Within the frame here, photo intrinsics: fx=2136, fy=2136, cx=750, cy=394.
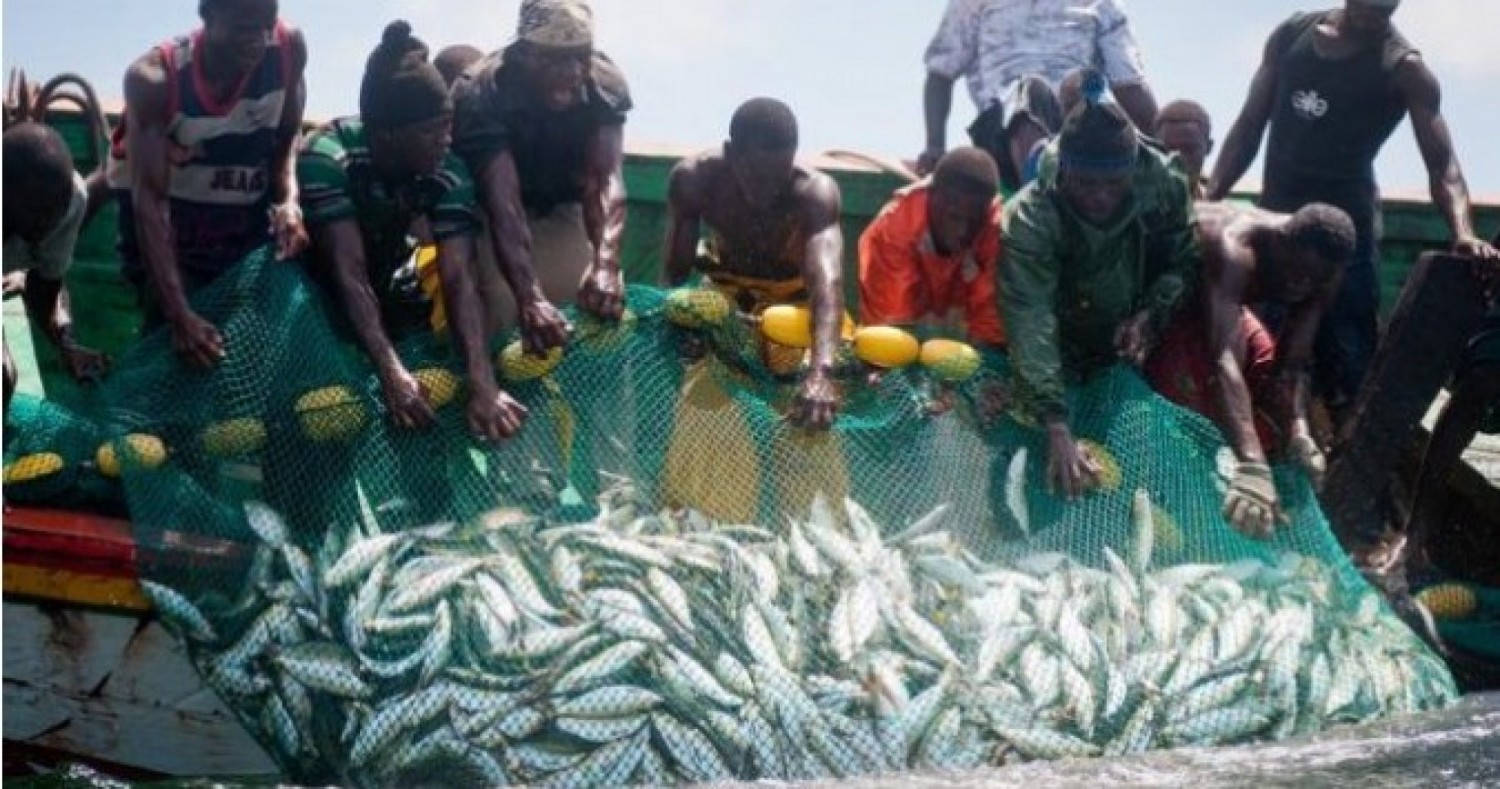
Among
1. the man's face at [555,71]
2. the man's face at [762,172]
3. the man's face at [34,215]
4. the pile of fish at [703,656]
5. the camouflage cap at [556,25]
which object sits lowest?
the pile of fish at [703,656]

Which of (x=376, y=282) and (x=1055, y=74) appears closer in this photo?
(x=376, y=282)

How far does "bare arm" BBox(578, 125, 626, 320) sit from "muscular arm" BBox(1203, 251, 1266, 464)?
249 centimetres

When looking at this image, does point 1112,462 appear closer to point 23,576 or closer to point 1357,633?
point 1357,633

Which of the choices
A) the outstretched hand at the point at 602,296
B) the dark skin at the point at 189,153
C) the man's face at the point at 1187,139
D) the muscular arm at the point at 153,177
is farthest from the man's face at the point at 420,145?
the man's face at the point at 1187,139

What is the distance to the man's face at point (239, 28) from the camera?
26.7 ft

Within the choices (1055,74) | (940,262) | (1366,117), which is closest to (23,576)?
(940,262)

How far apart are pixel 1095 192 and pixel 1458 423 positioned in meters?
2.20

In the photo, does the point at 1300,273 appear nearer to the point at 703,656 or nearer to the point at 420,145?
the point at 703,656

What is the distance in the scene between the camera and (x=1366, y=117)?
10031mm

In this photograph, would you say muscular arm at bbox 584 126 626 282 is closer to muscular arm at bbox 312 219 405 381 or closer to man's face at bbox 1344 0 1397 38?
muscular arm at bbox 312 219 405 381

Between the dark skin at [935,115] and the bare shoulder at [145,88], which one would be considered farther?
the dark skin at [935,115]

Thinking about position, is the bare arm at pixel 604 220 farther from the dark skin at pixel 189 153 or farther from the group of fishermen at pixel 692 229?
the dark skin at pixel 189 153

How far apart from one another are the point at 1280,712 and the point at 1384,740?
16.0 inches

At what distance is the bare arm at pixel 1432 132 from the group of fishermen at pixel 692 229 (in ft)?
0.04
